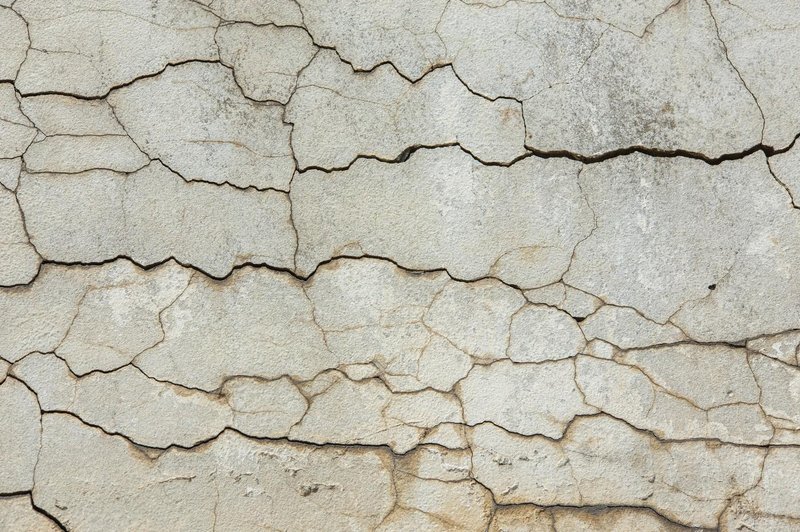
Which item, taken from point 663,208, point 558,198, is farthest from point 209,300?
point 663,208

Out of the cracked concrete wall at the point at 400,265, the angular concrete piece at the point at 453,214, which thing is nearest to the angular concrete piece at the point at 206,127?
the cracked concrete wall at the point at 400,265

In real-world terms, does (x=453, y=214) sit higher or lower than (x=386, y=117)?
lower

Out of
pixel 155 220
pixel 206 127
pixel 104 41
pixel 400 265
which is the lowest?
pixel 155 220

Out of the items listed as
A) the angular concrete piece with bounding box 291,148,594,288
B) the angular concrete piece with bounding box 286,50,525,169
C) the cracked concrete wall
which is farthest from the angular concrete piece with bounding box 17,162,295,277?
the angular concrete piece with bounding box 286,50,525,169

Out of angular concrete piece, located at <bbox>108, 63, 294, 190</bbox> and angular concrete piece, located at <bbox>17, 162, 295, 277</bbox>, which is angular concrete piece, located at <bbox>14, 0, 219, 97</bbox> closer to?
angular concrete piece, located at <bbox>108, 63, 294, 190</bbox>

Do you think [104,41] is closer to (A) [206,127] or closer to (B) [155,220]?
(A) [206,127]

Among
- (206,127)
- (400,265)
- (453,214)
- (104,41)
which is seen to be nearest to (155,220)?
(206,127)

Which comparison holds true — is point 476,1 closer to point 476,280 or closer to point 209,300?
point 476,280

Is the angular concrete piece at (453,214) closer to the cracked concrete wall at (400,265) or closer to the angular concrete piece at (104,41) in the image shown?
the cracked concrete wall at (400,265)
